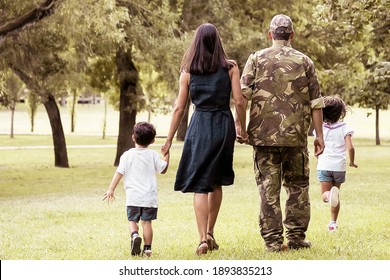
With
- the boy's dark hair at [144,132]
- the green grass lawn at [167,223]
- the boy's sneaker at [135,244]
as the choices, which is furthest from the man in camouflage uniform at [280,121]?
the boy's sneaker at [135,244]

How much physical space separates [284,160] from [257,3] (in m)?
24.9

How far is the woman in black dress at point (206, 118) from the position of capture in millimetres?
8656

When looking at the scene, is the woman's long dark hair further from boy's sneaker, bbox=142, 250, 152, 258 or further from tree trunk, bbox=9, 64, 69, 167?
tree trunk, bbox=9, 64, 69, 167

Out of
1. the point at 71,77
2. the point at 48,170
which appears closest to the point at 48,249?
the point at 71,77

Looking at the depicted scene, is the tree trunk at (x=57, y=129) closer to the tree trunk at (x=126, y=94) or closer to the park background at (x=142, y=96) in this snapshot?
the park background at (x=142, y=96)

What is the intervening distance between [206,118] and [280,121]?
2.33 feet

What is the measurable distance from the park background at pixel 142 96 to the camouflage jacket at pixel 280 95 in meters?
1.12

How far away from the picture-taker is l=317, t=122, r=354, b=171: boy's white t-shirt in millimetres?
11109

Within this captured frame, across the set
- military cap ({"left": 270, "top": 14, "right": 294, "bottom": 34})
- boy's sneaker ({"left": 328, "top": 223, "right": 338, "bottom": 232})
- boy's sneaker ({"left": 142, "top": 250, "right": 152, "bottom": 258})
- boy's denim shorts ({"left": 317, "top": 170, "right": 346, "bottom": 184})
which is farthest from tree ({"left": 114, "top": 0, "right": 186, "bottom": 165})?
boy's sneaker ({"left": 142, "top": 250, "right": 152, "bottom": 258})

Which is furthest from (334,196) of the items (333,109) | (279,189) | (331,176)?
(279,189)

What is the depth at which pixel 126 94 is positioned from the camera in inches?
1289

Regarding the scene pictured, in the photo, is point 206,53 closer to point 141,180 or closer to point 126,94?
point 141,180

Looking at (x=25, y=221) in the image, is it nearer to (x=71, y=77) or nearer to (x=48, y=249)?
(x=48, y=249)

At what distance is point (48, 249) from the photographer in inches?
398
